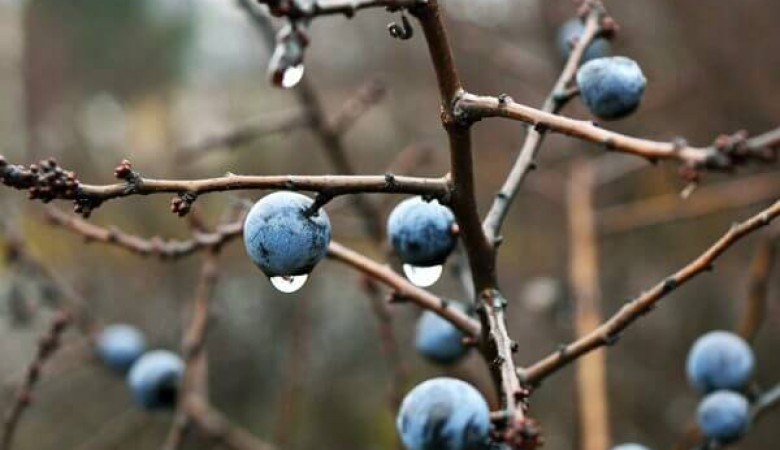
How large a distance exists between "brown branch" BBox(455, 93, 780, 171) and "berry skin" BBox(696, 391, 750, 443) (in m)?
0.83

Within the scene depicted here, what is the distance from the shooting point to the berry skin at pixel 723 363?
172 centimetres

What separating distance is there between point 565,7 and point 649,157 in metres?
4.11

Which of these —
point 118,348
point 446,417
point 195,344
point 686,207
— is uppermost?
point 686,207

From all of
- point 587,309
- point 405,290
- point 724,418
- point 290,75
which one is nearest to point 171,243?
point 405,290

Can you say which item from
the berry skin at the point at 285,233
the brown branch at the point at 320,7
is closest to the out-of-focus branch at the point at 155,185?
the berry skin at the point at 285,233

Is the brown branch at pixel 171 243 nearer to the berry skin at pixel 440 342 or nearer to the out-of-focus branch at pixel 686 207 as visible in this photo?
the berry skin at pixel 440 342

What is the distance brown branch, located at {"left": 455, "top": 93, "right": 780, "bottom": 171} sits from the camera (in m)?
0.77

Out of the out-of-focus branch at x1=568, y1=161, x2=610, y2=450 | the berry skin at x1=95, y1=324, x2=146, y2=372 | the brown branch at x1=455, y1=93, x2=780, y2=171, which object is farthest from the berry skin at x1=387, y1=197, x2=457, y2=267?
the berry skin at x1=95, y1=324, x2=146, y2=372

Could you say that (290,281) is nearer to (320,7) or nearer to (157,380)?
(320,7)

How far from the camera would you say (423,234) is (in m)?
1.27

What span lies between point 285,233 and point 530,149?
17.8 inches

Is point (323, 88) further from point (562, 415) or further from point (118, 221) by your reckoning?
point (562, 415)

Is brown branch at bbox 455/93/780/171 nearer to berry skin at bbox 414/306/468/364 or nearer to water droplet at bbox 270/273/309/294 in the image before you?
water droplet at bbox 270/273/309/294

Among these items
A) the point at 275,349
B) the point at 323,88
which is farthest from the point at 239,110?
the point at 275,349
